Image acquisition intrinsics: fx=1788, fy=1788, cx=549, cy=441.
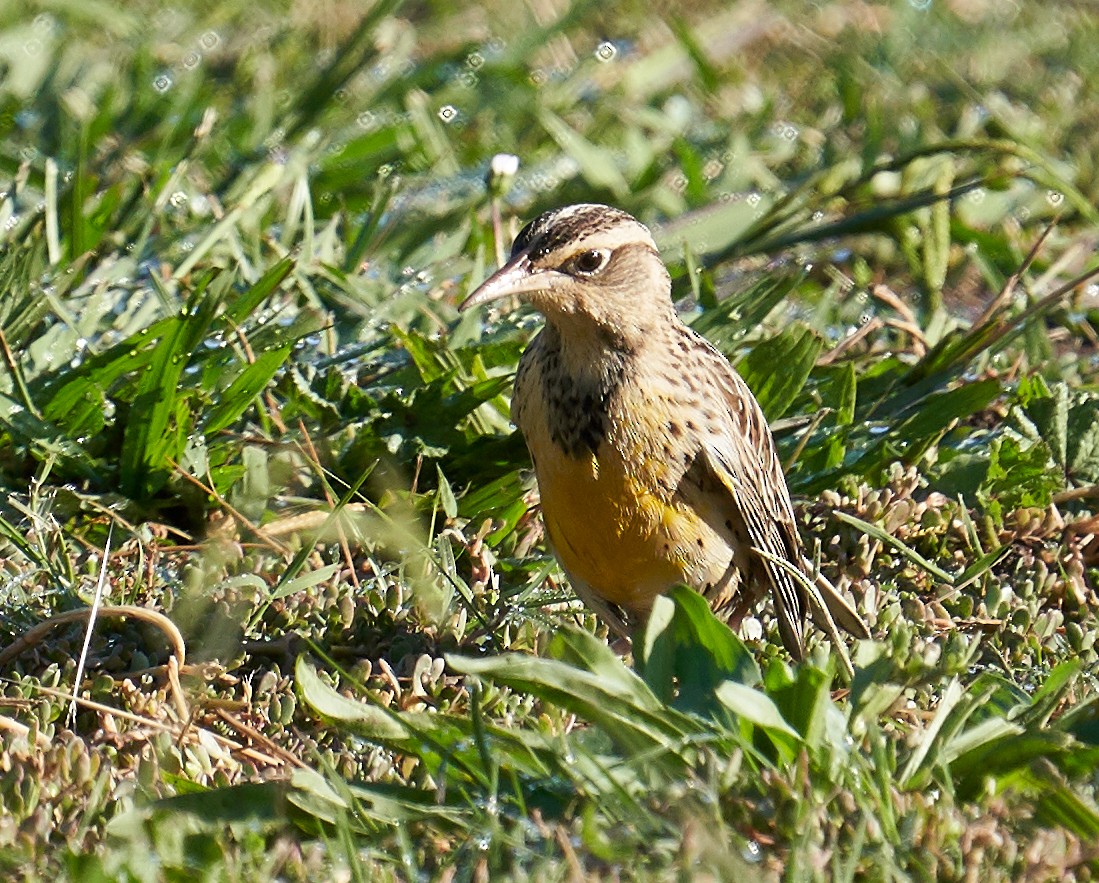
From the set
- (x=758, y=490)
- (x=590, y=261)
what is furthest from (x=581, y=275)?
(x=758, y=490)

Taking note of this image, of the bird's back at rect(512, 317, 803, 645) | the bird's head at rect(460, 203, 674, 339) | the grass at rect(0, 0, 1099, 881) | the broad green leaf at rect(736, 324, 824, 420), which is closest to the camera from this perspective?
the grass at rect(0, 0, 1099, 881)

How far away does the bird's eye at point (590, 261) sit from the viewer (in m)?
4.55

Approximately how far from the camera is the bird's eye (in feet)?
14.9

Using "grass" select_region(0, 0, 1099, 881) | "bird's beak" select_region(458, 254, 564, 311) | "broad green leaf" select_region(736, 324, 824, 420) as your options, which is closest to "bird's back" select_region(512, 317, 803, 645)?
"bird's beak" select_region(458, 254, 564, 311)

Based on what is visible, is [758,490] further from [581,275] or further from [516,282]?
[516,282]

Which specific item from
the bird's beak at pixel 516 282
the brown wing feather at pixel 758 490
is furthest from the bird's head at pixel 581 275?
the brown wing feather at pixel 758 490

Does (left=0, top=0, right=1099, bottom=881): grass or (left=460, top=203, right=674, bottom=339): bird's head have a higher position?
(left=460, top=203, right=674, bottom=339): bird's head

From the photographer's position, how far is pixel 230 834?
3.38 metres

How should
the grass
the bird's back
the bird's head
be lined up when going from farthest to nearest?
the bird's head < the bird's back < the grass

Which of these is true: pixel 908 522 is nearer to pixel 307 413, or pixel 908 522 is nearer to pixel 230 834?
pixel 307 413

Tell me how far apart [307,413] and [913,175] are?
125 inches

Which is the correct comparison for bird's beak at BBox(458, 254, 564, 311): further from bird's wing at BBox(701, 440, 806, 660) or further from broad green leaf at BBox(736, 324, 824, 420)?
broad green leaf at BBox(736, 324, 824, 420)

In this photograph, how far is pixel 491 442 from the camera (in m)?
5.30

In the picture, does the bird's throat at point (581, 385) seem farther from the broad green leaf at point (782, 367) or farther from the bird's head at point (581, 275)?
the broad green leaf at point (782, 367)
